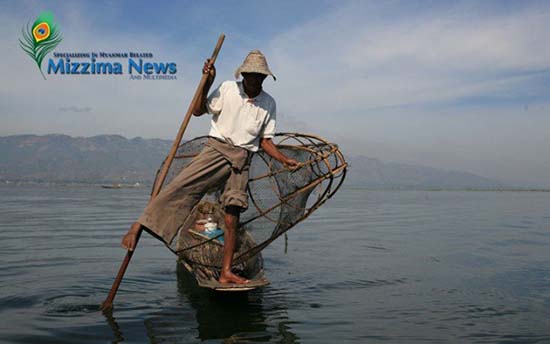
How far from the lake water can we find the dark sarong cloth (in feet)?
3.37

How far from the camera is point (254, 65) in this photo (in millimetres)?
5133

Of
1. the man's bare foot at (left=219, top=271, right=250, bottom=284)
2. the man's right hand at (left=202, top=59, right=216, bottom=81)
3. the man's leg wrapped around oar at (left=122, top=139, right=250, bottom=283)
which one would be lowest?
the man's bare foot at (left=219, top=271, right=250, bottom=284)

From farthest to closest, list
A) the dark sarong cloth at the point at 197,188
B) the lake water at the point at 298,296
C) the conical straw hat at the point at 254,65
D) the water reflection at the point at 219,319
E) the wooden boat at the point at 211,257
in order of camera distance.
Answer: the wooden boat at the point at 211,257 → the dark sarong cloth at the point at 197,188 → the conical straw hat at the point at 254,65 → the lake water at the point at 298,296 → the water reflection at the point at 219,319

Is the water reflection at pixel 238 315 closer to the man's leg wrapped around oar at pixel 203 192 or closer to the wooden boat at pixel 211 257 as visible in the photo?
the wooden boat at pixel 211 257

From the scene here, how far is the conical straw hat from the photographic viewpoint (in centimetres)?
510

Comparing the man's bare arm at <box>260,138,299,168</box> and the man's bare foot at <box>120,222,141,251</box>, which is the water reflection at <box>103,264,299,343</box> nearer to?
the man's bare foot at <box>120,222,141,251</box>

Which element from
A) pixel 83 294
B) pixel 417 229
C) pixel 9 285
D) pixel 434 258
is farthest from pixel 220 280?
pixel 417 229

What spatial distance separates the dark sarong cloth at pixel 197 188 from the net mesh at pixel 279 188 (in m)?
0.46

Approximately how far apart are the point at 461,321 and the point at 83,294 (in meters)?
4.57

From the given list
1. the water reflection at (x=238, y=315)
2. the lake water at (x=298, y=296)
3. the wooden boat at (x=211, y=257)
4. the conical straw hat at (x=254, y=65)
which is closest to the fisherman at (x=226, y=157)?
the conical straw hat at (x=254, y=65)

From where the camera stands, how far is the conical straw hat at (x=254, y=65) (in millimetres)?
5102

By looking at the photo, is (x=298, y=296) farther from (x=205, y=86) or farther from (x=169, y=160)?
(x=205, y=86)

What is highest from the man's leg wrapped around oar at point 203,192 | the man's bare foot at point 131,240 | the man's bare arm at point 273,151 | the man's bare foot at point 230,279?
the man's bare arm at point 273,151

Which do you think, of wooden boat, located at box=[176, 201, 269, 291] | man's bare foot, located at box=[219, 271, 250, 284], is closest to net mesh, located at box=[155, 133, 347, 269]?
wooden boat, located at box=[176, 201, 269, 291]
